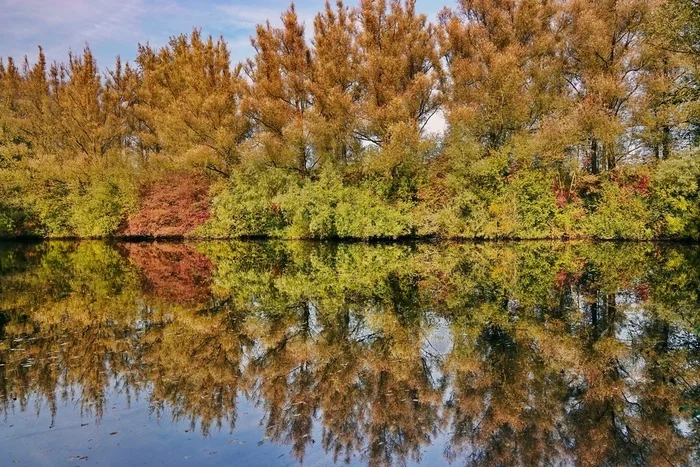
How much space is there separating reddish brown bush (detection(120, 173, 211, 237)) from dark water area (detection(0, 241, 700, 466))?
19.3 meters

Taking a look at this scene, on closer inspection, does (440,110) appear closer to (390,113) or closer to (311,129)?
(390,113)

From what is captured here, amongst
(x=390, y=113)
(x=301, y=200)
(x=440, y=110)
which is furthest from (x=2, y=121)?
(x=440, y=110)

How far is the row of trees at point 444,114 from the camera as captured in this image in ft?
86.5

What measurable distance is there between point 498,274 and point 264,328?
8665mm

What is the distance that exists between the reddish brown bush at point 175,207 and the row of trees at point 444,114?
126 cm

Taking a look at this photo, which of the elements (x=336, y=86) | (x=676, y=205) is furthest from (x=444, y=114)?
(x=676, y=205)

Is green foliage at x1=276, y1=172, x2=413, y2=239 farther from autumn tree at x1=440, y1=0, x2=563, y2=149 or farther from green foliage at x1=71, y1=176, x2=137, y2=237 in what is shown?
green foliage at x1=71, y1=176, x2=137, y2=237

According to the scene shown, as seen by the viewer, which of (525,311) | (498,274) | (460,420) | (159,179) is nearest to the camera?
(460,420)

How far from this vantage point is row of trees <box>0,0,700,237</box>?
26.4 m

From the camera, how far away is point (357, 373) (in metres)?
6.93

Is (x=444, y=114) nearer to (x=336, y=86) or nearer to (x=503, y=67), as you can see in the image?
(x=503, y=67)

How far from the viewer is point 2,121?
3509cm

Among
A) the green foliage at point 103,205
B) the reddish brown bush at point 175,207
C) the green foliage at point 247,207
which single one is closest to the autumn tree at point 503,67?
the green foliage at point 247,207

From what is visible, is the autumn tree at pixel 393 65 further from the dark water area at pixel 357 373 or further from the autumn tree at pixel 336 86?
the dark water area at pixel 357 373
